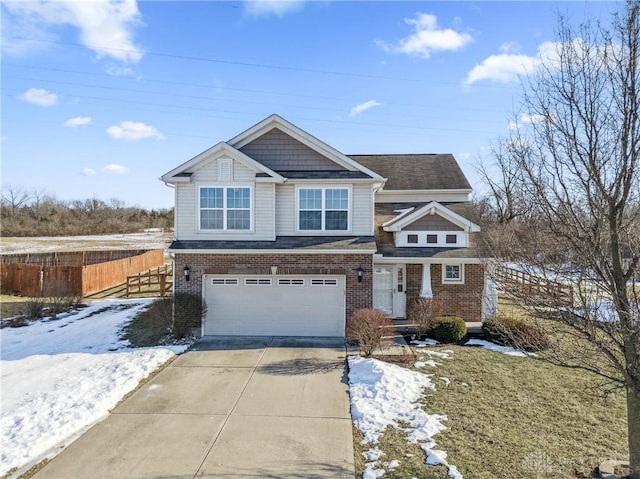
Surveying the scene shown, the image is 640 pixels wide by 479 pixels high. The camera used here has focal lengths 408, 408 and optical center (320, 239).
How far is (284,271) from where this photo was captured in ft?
44.2

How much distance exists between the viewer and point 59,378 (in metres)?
9.74

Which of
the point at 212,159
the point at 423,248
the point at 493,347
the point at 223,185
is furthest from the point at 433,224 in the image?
the point at 212,159

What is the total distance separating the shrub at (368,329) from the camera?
A: 11.2m

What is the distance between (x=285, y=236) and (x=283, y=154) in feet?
9.84

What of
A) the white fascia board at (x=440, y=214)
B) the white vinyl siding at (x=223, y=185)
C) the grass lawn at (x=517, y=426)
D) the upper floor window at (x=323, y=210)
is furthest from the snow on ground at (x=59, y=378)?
the white fascia board at (x=440, y=214)

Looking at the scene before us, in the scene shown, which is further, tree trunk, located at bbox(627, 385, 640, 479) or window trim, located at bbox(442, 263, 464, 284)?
window trim, located at bbox(442, 263, 464, 284)

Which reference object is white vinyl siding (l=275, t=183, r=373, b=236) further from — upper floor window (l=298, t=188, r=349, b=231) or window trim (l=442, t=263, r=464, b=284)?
window trim (l=442, t=263, r=464, b=284)

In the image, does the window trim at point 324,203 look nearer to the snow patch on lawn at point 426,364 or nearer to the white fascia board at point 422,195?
the white fascia board at point 422,195

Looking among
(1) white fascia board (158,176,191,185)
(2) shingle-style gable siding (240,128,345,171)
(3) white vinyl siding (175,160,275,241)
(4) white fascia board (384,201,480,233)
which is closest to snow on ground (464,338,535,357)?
(4) white fascia board (384,201,480,233)

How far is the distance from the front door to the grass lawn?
479cm

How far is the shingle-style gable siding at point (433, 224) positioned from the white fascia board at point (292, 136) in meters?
2.94

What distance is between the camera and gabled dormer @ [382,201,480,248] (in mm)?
14641

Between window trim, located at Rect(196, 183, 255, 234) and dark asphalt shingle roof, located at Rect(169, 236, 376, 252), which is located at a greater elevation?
window trim, located at Rect(196, 183, 255, 234)

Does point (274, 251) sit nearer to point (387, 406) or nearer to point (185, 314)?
point (185, 314)
